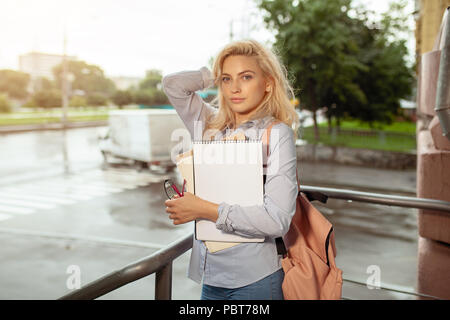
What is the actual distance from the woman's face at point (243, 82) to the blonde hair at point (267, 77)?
2cm

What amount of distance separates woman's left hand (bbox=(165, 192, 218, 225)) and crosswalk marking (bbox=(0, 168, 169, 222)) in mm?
8875

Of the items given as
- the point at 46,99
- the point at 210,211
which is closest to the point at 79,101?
the point at 46,99

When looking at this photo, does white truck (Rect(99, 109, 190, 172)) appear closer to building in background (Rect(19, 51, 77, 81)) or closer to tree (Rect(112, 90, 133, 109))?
tree (Rect(112, 90, 133, 109))

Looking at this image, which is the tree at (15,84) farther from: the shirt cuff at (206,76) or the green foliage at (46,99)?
the shirt cuff at (206,76)

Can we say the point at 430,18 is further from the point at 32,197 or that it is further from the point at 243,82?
the point at 32,197

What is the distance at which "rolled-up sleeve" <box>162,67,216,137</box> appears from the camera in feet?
5.37

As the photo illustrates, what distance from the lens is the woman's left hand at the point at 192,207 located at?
1271 mm

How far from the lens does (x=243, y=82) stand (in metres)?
1.51

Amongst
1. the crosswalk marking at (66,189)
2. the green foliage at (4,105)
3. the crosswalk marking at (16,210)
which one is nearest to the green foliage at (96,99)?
the green foliage at (4,105)

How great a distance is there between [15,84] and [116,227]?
132ft

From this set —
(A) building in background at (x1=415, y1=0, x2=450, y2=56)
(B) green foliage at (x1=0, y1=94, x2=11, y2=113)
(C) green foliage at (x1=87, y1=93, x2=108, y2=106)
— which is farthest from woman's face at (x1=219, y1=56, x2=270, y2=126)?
(C) green foliage at (x1=87, y1=93, x2=108, y2=106)

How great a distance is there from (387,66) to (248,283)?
19643 millimetres
